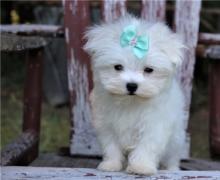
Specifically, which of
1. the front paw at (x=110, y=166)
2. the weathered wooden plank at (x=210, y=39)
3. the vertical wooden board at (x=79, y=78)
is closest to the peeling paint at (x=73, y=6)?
the vertical wooden board at (x=79, y=78)

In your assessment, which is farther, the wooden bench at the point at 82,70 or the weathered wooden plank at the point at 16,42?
the wooden bench at the point at 82,70

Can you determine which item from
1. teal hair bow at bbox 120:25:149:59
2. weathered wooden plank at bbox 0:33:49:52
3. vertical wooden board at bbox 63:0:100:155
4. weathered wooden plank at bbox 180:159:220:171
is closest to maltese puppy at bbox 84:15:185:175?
teal hair bow at bbox 120:25:149:59

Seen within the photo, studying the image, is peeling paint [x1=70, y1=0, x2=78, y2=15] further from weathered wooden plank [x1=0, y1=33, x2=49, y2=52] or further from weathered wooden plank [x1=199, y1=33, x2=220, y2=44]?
→ weathered wooden plank [x1=199, y1=33, x2=220, y2=44]

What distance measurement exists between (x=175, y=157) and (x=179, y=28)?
0.58m

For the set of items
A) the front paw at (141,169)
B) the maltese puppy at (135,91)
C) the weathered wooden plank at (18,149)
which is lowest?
the weathered wooden plank at (18,149)

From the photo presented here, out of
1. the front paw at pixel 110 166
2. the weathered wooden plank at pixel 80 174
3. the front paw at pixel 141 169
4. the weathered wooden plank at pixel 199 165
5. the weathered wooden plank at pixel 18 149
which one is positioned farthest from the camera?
the weathered wooden plank at pixel 199 165

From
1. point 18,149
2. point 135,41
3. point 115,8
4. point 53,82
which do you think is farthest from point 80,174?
point 53,82

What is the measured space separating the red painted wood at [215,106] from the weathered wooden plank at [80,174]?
76 centimetres

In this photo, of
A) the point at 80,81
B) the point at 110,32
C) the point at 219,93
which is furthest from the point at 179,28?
the point at 110,32

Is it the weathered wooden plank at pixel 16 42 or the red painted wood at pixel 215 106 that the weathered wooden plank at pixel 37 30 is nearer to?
the weathered wooden plank at pixel 16 42

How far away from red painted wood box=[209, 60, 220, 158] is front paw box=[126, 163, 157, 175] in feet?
2.26

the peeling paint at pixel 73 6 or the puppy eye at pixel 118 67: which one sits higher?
the peeling paint at pixel 73 6

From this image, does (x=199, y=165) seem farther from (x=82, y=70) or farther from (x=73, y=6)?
(x=73, y=6)

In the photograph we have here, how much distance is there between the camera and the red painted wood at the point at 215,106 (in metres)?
2.49
